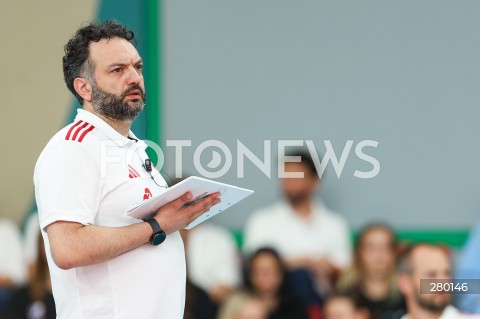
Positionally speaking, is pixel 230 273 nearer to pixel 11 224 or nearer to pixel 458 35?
pixel 11 224

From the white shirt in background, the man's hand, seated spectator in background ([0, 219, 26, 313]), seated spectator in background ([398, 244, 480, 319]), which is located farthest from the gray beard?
seated spectator in background ([0, 219, 26, 313])

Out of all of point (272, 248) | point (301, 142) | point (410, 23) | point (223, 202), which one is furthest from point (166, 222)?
point (410, 23)

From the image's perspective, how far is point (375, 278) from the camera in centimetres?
505

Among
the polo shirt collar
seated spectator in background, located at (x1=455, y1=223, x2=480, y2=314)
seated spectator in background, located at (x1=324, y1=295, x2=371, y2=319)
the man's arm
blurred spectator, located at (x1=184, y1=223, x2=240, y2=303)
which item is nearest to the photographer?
the man's arm

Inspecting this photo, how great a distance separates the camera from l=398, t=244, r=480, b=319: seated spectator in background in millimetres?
4691

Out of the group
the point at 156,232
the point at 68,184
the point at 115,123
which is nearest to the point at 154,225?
the point at 156,232

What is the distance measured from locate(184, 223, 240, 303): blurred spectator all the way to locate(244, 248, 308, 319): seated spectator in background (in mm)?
105

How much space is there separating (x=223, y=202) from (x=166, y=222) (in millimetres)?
189

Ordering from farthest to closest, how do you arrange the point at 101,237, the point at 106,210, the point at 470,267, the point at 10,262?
the point at 10,262
the point at 470,267
the point at 106,210
the point at 101,237

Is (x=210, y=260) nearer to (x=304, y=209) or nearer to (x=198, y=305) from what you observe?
(x=198, y=305)

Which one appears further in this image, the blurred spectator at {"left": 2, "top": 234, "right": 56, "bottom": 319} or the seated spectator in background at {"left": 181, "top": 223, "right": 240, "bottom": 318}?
the blurred spectator at {"left": 2, "top": 234, "right": 56, "bottom": 319}

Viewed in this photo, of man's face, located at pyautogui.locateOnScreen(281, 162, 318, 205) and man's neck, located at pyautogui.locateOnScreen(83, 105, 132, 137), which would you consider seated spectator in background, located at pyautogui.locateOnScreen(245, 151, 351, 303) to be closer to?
man's face, located at pyautogui.locateOnScreen(281, 162, 318, 205)

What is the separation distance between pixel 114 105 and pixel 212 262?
2823 mm

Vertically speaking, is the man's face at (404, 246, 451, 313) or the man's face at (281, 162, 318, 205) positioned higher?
the man's face at (281, 162, 318, 205)
